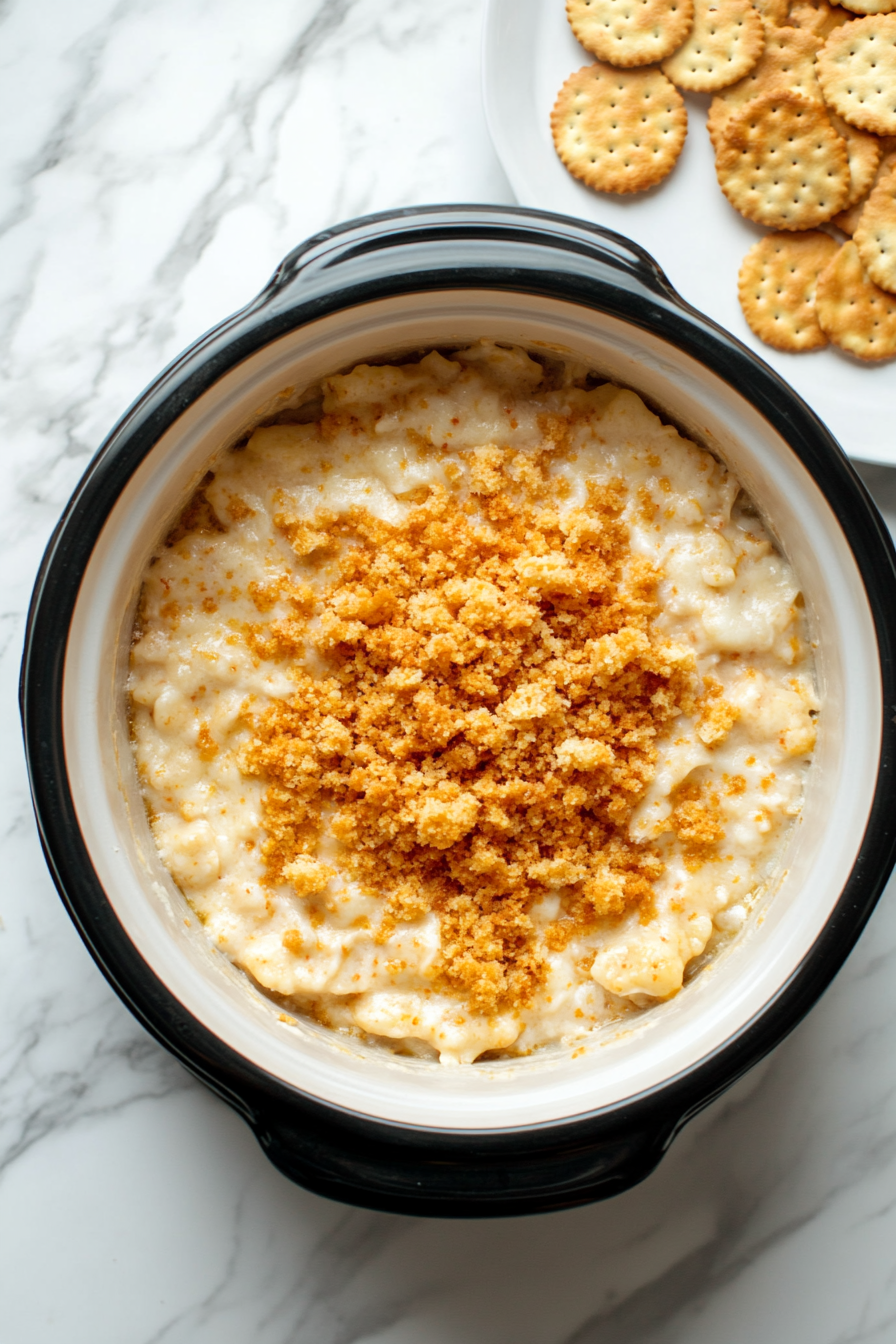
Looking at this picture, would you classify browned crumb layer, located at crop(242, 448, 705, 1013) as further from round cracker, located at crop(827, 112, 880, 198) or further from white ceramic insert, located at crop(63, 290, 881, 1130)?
round cracker, located at crop(827, 112, 880, 198)

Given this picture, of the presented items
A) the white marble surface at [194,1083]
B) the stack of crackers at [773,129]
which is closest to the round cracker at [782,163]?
the stack of crackers at [773,129]

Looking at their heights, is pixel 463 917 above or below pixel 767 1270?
above

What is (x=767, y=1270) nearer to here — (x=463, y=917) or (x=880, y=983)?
(x=880, y=983)

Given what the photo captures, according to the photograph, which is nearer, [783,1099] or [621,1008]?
[621,1008]

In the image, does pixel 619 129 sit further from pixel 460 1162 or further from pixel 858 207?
pixel 460 1162

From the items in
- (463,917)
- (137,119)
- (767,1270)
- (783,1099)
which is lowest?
(767,1270)

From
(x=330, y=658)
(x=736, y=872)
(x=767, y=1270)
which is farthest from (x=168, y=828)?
(x=767, y=1270)

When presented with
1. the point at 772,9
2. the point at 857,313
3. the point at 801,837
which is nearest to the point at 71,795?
the point at 801,837
